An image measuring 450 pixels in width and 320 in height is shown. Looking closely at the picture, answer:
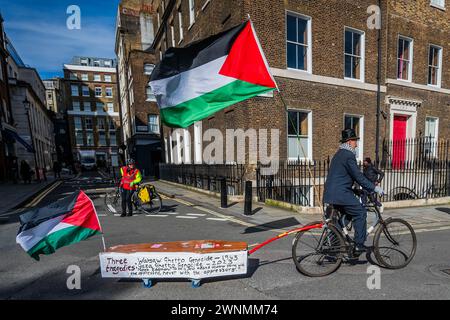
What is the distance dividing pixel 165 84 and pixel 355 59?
475 inches

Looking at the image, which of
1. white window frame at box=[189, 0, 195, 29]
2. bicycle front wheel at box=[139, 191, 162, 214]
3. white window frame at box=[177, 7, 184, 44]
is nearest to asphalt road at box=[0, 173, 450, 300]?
bicycle front wheel at box=[139, 191, 162, 214]

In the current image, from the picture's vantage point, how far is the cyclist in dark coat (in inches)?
139

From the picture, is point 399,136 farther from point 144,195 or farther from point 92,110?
point 92,110

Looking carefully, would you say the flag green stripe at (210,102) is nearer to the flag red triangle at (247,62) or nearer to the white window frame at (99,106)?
the flag red triangle at (247,62)

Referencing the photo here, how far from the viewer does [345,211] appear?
3.65 m

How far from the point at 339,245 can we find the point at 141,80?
26.7 m

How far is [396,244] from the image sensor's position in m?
3.93

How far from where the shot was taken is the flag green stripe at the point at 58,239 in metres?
3.14

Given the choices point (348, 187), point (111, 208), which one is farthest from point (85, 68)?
point (348, 187)

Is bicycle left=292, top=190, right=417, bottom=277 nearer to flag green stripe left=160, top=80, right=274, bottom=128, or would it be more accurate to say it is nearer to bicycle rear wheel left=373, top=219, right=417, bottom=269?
bicycle rear wheel left=373, top=219, right=417, bottom=269

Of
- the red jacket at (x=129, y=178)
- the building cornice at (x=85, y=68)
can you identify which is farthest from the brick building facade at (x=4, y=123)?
the building cornice at (x=85, y=68)

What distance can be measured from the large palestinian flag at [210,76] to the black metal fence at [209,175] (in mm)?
6032
